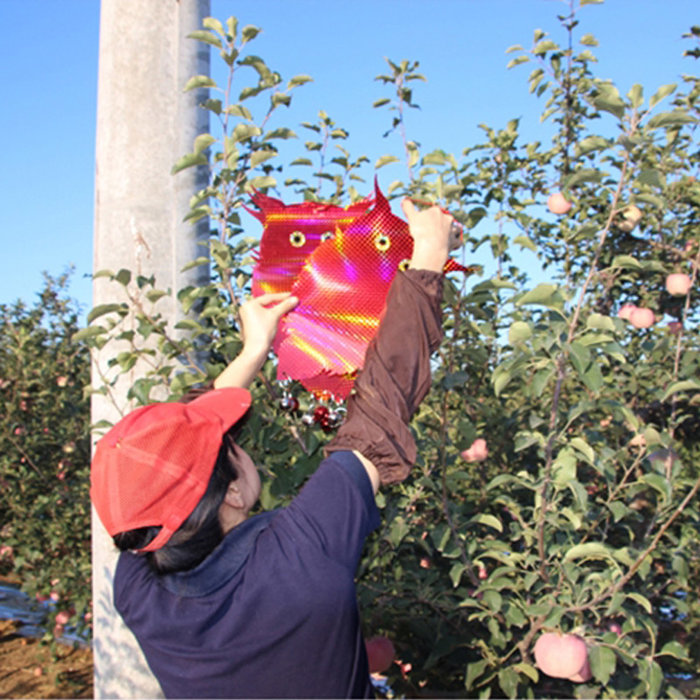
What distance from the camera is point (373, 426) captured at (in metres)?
1.09

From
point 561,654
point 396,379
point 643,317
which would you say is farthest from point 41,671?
point 396,379

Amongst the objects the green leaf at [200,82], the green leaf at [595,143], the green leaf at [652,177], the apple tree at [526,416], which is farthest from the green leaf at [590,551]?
the green leaf at [200,82]

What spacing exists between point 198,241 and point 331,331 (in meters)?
0.96

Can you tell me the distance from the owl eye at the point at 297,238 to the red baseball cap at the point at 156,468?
1.39 feet

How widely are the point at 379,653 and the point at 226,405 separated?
4.94 feet

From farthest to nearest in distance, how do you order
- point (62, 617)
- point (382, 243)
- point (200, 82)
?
point (62, 617), point (200, 82), point (382, 243)

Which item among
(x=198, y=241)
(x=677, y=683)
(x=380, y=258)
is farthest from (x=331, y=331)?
(x=677, y=683)

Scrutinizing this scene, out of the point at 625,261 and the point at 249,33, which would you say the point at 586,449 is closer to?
the point at 625,261

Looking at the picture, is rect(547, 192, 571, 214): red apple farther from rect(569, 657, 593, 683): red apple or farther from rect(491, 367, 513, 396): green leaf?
rect(569, 657, 593, 683): red apple

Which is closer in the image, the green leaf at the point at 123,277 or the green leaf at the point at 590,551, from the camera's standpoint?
the green leaf at the point at 590,551

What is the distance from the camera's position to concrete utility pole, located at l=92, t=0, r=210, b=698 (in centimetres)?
213

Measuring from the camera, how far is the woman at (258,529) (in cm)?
104

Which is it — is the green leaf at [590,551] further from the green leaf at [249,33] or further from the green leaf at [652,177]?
the green leaf at [249,33]

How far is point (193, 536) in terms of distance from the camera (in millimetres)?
1101
